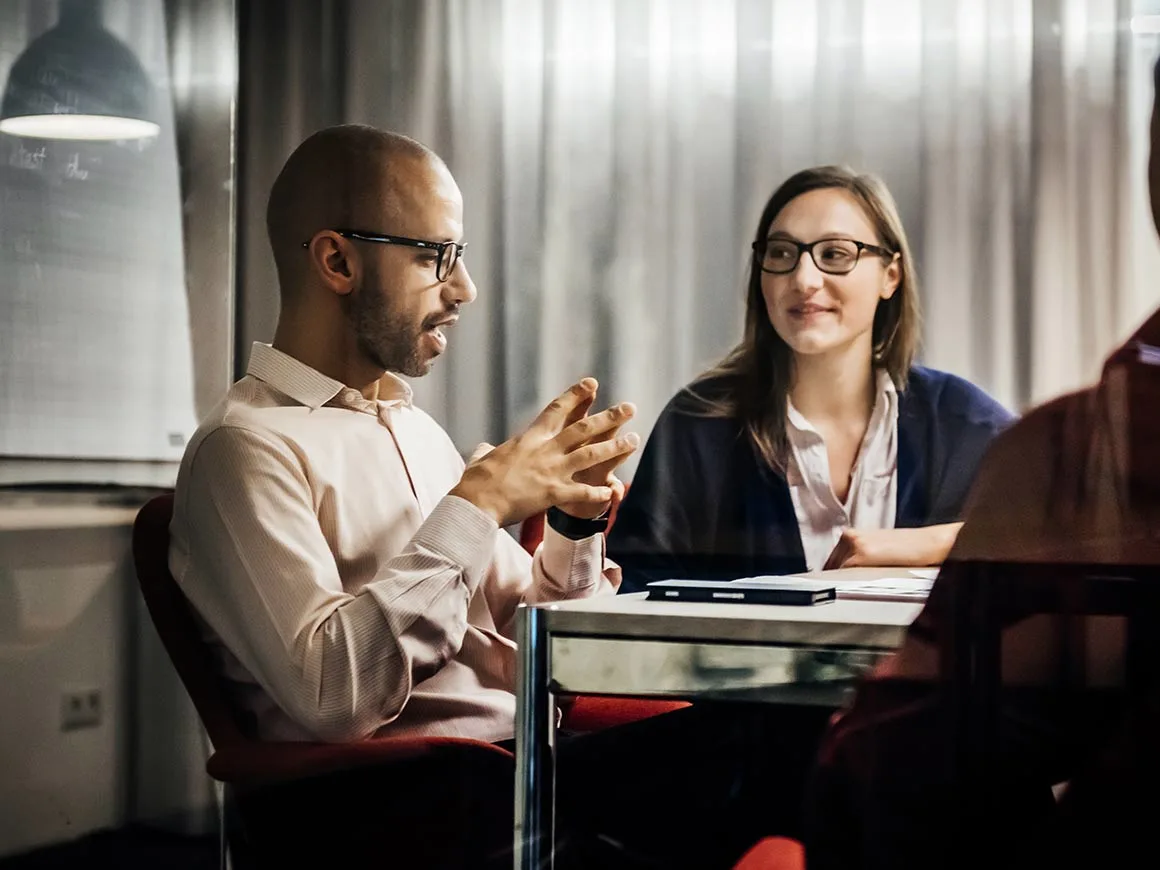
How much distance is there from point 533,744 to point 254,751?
0.33m

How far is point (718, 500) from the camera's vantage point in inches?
66.7

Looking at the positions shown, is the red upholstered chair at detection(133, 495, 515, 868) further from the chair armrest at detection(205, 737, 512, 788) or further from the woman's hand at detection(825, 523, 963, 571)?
the woman's hand at detection(825, 523, 963, 571)

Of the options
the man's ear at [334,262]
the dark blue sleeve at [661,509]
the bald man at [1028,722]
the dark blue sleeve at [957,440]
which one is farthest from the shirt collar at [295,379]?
the bald man at [1028,722]

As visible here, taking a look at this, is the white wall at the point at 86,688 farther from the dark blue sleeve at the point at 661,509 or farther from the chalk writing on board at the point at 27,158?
the dark blue sleeve at the point at 661,509

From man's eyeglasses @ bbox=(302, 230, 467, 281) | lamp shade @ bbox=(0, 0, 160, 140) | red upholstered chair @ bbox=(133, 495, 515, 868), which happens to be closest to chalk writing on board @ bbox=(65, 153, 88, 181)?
lamp shade @ bbox=(0, 0, 160, 140)

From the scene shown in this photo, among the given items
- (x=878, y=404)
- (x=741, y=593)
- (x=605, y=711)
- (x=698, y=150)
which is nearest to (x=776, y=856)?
(x=741, y=593)

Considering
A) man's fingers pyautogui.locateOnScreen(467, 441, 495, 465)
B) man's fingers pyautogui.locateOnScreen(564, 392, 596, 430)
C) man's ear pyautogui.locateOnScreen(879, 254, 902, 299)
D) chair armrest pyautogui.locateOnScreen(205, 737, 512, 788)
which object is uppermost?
man's ear pyautogui.locateOnScreen(879, 254, 902, 299)

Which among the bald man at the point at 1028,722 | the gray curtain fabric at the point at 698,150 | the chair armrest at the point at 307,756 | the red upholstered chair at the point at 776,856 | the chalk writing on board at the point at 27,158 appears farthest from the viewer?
the chalk writing on board at the point at 27,158

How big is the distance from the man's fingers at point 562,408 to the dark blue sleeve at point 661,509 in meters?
0.11

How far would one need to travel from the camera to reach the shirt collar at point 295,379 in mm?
1643

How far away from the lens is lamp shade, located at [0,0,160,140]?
1.90 m

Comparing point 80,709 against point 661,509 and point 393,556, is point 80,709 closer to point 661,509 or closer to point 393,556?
point 393,556

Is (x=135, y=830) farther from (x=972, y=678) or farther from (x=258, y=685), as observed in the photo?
(x=972, y=678)

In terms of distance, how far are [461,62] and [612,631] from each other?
35.2 inches
